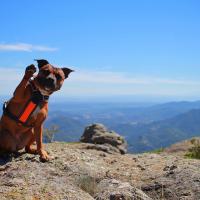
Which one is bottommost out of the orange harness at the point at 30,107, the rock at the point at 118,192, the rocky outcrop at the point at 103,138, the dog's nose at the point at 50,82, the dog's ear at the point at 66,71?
the rocky outcrop at the point at 103,138

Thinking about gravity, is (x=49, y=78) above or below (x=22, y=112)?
above

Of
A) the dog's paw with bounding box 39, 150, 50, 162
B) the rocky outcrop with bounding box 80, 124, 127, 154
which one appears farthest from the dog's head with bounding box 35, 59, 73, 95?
the rocky outcrop with bounding box 80, 124, 127, 154

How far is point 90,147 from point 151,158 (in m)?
3.18

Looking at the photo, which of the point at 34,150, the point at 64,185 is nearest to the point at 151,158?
the point at 34,150

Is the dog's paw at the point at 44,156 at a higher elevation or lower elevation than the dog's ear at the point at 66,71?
lower

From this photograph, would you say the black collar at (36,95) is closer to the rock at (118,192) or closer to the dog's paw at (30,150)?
the dog's paw at (30,150)

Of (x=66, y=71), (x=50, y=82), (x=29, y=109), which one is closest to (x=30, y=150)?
(x=29, y=109)

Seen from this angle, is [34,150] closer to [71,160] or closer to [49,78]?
[71,160]

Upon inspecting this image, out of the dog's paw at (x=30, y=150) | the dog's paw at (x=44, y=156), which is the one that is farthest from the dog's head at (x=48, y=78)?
the dog's paw at (x=30, y=150)

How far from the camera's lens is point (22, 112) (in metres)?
10.3

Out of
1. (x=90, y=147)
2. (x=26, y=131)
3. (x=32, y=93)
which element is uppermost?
(x=32, y=93)

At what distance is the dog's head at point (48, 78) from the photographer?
31.4ft

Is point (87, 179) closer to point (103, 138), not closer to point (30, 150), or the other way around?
point (30, 150)

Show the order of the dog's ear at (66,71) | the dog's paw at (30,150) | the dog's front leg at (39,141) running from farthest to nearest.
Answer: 1. the dog's paw at (30,150)
2. the dog's front leg at (39,141)
3. the dog's ear at (66,71)
